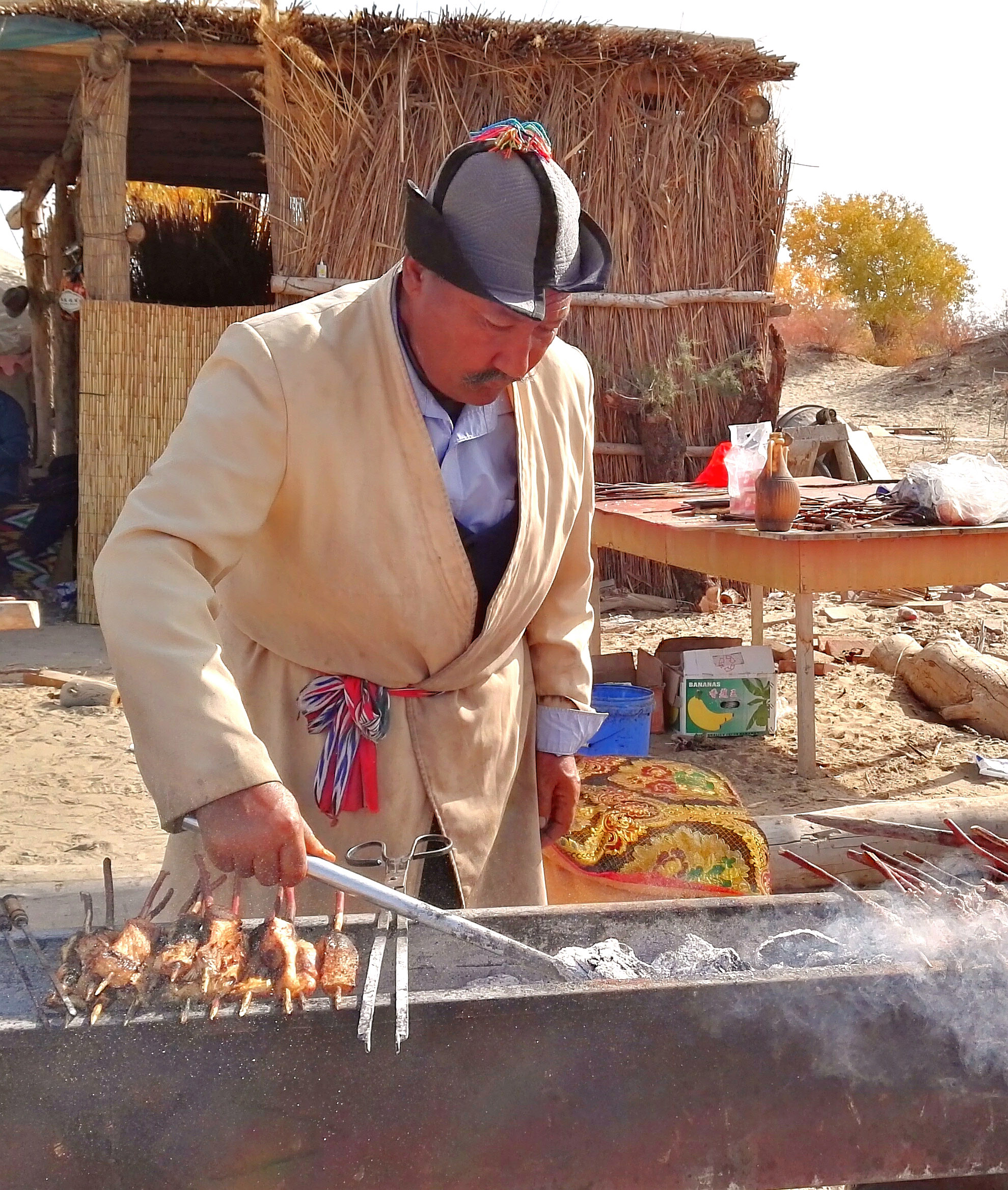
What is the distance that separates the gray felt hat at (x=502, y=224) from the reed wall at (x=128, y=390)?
236 inches

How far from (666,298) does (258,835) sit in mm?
7122

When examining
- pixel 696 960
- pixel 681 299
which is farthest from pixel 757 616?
pixel 696 960

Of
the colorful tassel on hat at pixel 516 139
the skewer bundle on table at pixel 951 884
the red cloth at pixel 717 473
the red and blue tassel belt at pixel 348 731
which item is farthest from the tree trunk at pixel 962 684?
the colorful tassel on hat at pixel 516 139

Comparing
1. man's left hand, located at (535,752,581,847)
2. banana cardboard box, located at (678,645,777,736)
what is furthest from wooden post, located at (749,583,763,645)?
man's left hand, located at (535,752,581,847)

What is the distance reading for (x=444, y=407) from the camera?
2113 mm

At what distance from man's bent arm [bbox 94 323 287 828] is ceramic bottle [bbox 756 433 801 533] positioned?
269 centimetres

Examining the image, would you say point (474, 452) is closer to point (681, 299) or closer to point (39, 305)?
point (681, 299)

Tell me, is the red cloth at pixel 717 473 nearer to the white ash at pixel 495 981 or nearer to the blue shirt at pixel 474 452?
the blue shirt at pixel 474 452

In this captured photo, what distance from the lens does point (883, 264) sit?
28.8m

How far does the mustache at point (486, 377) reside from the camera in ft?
6.49

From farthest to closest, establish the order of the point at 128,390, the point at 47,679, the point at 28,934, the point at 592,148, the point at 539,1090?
1. the point at 592,148
2. the point at 128,390
3. the point at 47,679
4. the point at 28,934
5. the point at 539,1090

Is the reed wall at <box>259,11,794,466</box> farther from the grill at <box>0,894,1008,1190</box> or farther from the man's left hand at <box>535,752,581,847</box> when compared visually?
the grill at <box>0,894,1008,1190</box>

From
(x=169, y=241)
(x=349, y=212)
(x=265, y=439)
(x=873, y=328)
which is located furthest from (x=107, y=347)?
(x=873, y=328)

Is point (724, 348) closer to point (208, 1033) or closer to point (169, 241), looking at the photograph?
point (169, 241)
